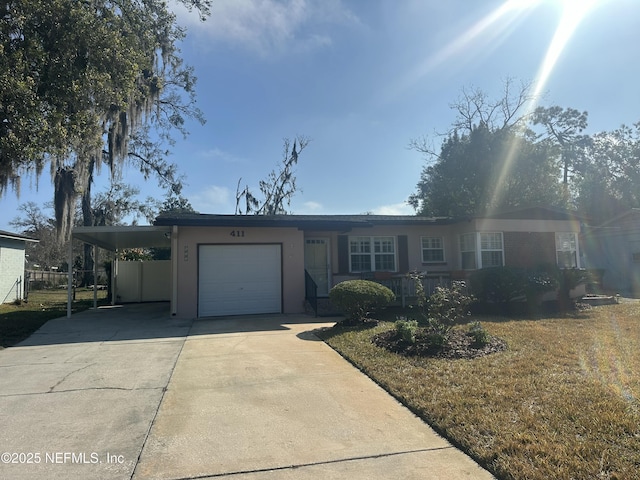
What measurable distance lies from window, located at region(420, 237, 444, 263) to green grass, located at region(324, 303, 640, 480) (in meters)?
7.36

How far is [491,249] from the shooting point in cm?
1438

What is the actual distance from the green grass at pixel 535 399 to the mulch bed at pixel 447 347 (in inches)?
7.9

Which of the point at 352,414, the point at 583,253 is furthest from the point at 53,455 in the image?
the point at 583,253

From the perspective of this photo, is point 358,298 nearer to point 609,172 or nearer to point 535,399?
point 535,399

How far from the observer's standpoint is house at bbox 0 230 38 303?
54.4 feet

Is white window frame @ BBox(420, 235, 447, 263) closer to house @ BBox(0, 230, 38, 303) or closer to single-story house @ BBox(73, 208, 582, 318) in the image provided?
single-story house @ BBox(73, 208, 582, 318)

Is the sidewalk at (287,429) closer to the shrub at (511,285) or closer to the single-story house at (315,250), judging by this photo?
the single-story house at (315,250)

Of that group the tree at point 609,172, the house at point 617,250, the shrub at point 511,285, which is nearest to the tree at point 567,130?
the tree at point 609,172

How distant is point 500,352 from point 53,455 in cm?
622

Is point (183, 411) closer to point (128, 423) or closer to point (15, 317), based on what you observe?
point (128, 423)

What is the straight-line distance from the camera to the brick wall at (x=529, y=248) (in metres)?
14.4

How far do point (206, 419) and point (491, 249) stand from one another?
1257 centimetres

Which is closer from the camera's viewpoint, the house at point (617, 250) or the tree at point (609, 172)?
the house at point (617, 250)

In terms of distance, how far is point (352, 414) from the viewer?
4.41 m
